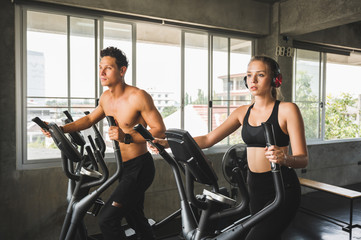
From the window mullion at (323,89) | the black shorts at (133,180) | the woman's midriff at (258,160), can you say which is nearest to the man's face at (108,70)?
the black shorts at (133,180)

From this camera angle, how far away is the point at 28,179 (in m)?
3.12

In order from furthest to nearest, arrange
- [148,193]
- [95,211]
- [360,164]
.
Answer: [360,164]
[148,193]
[95,211]

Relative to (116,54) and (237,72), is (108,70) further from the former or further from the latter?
(237,72)

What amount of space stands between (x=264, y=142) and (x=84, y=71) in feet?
8.06

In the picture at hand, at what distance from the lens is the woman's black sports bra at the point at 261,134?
1.67 metres

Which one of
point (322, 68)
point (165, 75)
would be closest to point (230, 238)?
point (322, 68)

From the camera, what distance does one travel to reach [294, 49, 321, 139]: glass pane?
5.27 meters

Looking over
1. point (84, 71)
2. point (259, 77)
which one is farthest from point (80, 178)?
point (84, 71)

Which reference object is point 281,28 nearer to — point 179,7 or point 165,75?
point 179,7

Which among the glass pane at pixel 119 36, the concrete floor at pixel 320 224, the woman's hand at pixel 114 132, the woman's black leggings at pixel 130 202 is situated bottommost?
the concrete floor at pixel 320 224

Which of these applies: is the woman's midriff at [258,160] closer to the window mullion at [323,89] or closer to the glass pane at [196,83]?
the glass pane at [196,83]

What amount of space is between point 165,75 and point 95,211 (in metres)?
4.67

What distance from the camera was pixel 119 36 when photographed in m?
3.74

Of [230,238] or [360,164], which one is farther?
[360,164]
